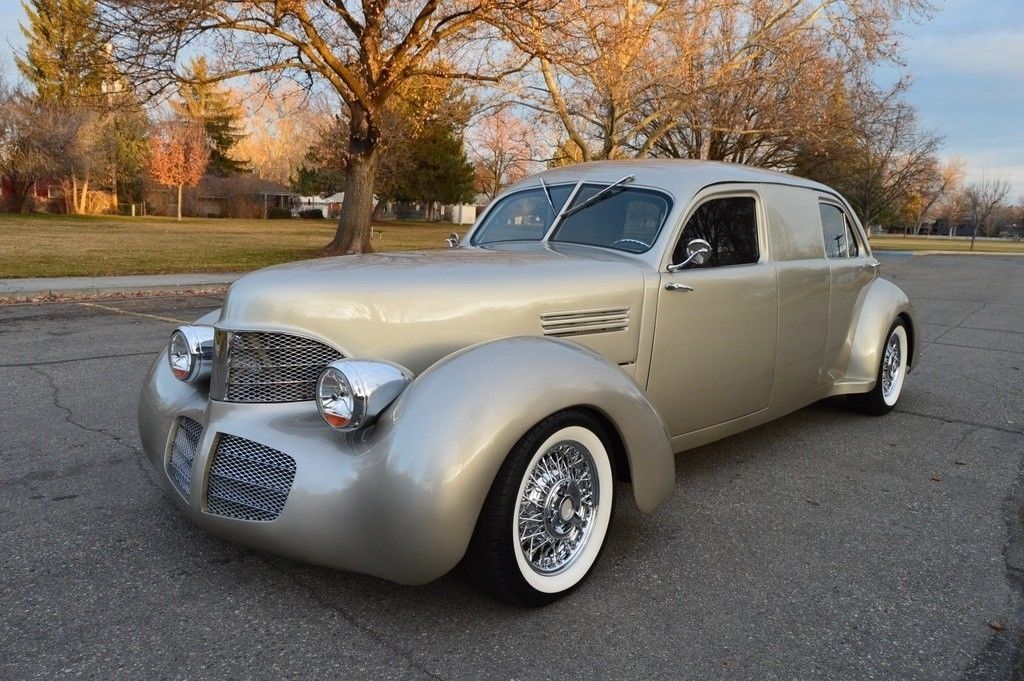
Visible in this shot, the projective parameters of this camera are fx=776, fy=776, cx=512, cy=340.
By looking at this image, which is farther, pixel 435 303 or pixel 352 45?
pixel 352 45

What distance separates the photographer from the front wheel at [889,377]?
553cm

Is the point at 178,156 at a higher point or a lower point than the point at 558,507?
higher

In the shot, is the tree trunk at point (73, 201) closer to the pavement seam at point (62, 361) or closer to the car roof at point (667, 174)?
the pavement seam at point (62, 361)

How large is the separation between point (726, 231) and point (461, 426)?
2280 mm

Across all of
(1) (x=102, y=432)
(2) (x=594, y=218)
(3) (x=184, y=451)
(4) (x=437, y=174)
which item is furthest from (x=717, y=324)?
(4) (x=437, y=174)

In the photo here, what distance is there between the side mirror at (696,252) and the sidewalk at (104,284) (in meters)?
10.9

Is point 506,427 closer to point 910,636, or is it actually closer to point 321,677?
point 321,677

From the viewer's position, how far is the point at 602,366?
9.99 feet

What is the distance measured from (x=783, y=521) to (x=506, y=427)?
5.94 ft

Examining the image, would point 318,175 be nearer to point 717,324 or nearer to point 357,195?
point 357,195

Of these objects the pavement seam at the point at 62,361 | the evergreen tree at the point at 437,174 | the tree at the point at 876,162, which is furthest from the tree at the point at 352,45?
the evergreen tree at the point at 437,174

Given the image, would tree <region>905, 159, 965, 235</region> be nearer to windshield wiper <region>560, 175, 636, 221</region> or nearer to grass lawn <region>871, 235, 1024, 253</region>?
grass lawn <region>871, 235, 1024, 253</region>

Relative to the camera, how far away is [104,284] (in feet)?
42.4

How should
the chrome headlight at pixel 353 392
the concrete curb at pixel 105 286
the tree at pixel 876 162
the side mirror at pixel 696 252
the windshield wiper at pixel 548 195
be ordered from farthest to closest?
1. the tree at pixel 876 162
2. the concrete curb at pixel 105 286
3. the windshield wiper at pixel 548 195
4. the side mirror at pixel 696 252
5. the chrome headlight at pixel 353 392
